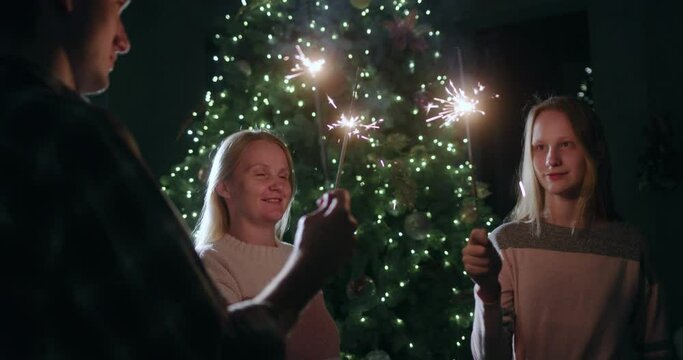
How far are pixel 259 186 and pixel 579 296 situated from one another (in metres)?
0.92

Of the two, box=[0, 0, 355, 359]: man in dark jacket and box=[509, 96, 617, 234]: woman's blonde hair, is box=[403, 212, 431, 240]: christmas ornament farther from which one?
box=[0, 0, 355, 359]: man in dark jacket

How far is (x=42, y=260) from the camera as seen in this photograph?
0.76 m

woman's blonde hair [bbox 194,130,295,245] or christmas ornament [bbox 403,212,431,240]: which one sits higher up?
woman's blonde hair [bbox 194,130,295,245]

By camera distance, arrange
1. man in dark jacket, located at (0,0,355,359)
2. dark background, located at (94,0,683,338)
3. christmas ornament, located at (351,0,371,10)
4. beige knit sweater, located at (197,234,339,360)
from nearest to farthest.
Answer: man in dark jacket, located at (0,0,355,359) < beige knit sweater, located at (197,234,339,360) < christmas ornament, located at (351,0,371,10) < dark background, located at (94,0,683,338)

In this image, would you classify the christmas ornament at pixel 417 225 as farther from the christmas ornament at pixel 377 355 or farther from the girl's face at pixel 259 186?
the girl's face at pixel 259 186

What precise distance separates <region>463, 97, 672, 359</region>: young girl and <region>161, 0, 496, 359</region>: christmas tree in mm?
1052

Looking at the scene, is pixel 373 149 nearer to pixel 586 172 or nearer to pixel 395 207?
pixel 395 207

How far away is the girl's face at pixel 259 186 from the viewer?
220 cm

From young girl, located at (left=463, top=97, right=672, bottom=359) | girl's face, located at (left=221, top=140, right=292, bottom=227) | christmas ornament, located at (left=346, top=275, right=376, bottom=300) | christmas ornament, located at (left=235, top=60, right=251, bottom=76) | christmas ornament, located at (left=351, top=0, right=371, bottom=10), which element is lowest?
christmas ornament, located at (left=346, top=275, right=376, bottom=300)

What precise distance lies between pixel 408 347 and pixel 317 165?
0.86m

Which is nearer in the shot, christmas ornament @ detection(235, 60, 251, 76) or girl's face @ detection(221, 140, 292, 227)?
girl's face @ detection(221, 140, 292, 227)

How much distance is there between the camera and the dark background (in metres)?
4.59

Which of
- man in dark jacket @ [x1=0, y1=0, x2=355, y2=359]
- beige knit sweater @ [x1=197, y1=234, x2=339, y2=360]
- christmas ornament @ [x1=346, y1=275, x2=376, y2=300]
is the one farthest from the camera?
christmas ornament @ [x1=346, y1=275, x2=376, y2=300]

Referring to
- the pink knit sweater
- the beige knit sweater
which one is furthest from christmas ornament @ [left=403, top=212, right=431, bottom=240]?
the beige knit sweater
